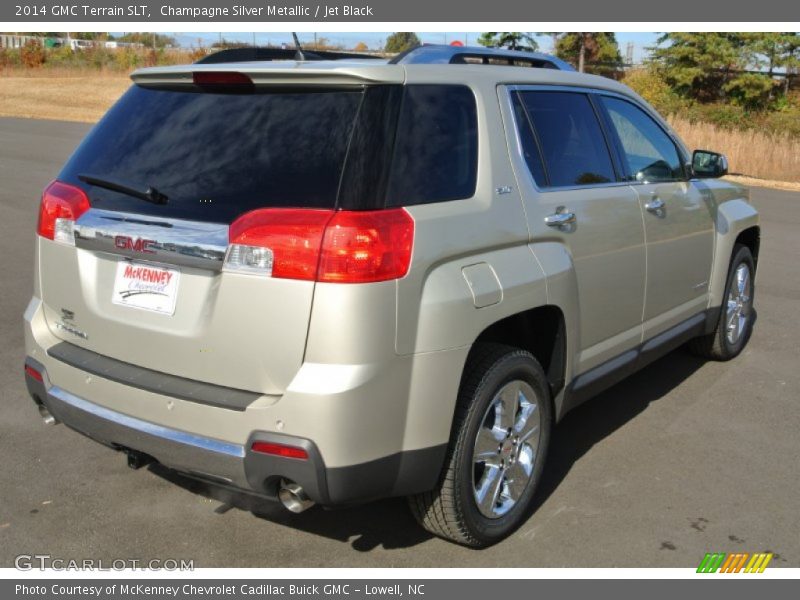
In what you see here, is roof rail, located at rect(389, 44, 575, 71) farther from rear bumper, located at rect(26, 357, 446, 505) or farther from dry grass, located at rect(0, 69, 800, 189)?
dry grass, located at rect(0, 69, 800, 189)

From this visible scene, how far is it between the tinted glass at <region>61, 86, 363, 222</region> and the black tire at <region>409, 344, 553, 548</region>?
97 cm

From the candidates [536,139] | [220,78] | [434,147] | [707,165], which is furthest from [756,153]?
[220,78]

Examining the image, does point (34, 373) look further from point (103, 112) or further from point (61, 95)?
point (61, 95)

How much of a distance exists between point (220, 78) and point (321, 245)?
909mm

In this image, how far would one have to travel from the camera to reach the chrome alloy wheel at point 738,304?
A: 6336 mm

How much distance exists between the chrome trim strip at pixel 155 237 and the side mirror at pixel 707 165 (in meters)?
3.56

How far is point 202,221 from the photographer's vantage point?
3215 millimetres

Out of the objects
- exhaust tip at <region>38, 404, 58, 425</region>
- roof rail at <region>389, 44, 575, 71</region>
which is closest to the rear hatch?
exhaust tip at <region>38, 404, 58, 425</region>

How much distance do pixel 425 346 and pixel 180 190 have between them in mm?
1082

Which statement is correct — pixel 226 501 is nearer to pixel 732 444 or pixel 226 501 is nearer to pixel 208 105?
pixel 208 105

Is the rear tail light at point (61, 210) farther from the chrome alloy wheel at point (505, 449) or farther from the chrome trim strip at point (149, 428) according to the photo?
the chrome alloy wheel at point (505, 449)

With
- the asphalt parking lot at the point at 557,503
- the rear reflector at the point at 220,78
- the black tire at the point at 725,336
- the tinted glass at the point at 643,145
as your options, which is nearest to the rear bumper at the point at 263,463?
the asphalt parking lot at the point at 557,503

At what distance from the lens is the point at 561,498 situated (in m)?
4.27
